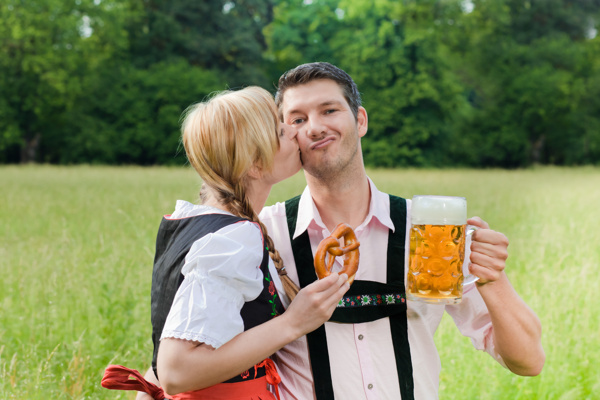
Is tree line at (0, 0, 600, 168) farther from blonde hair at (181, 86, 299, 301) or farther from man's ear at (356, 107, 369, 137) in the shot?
blonde hair at (181, 86, 299, 301)

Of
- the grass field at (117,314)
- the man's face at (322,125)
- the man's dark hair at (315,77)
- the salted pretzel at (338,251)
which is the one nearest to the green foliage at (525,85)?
the grass field at (117,314)

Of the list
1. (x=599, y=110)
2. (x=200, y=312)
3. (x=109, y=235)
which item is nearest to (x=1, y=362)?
(x=200, y=312)

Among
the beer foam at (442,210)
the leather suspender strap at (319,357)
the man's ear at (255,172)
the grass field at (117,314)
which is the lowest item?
the grass field at (117,314)

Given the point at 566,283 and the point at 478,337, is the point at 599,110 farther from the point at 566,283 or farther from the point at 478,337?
the point at 478,337

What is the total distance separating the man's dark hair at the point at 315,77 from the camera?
2.39 metres

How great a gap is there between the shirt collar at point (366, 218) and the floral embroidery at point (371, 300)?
24cm

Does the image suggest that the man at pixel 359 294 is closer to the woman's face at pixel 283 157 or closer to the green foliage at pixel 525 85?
the woman's face at pixel 283 157

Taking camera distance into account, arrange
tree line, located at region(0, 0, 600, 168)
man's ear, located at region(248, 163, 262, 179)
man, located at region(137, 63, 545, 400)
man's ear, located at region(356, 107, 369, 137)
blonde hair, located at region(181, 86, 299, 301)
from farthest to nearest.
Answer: tree line, located at region(0, 0, 600, 168)
man's ear, located at region(356, 107, 369, 137)
man, located at region(137, 63, 545, 400)
man's ear, located at region(248, 163, 262, 179)
blonde hair, located at region(181, 86, 299, 301)

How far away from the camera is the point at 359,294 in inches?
83.0

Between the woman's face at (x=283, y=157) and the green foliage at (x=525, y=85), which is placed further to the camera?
the green foliage at (x=525, y=85)

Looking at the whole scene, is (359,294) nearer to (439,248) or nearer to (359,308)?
(359,308)

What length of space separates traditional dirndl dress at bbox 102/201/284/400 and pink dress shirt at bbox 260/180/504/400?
→ 0.36 meters

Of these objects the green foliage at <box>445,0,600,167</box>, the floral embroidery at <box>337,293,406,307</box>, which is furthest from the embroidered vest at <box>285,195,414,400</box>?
the green foliage at <box>445,0,600,167</box>

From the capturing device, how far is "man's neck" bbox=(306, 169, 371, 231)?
7.74 ft
